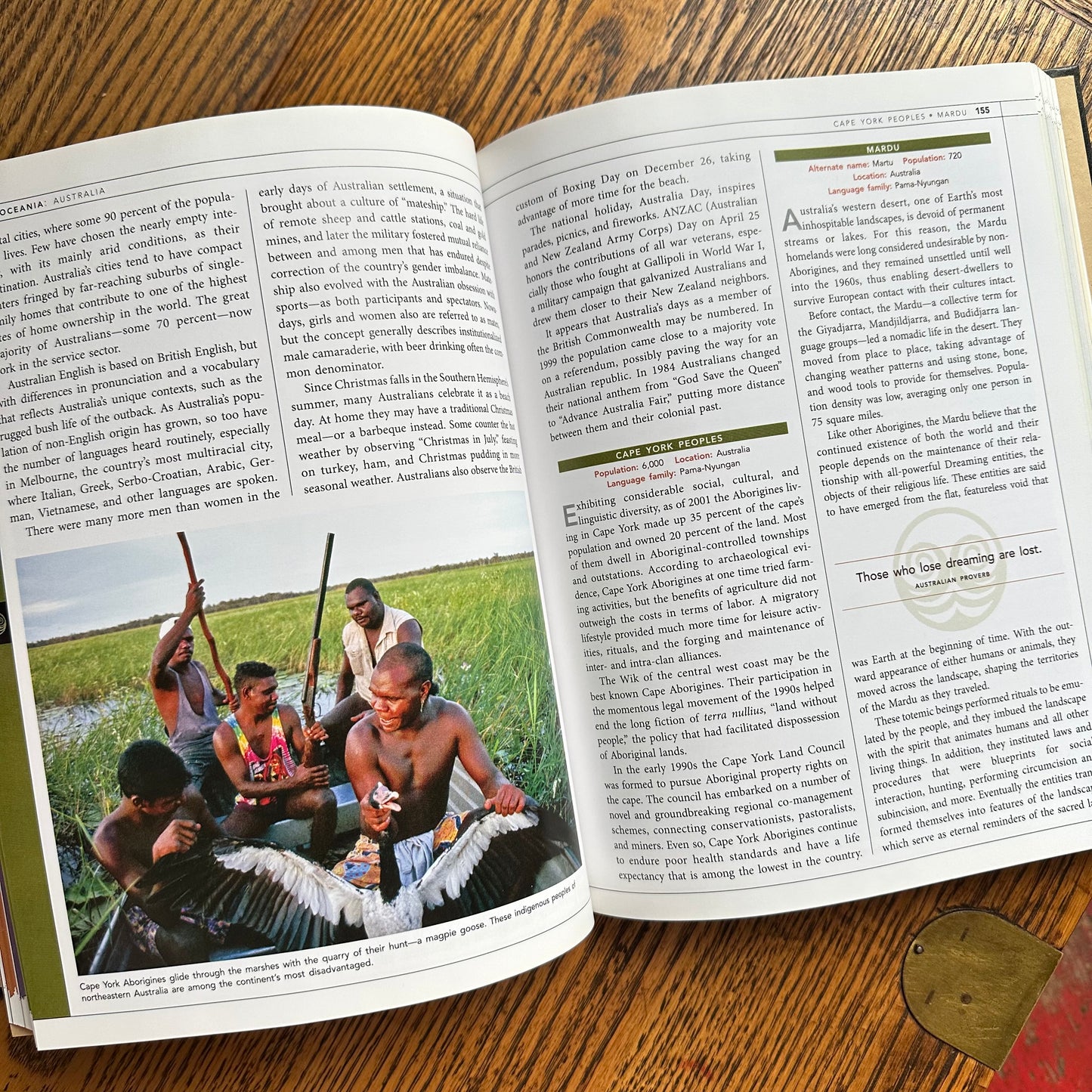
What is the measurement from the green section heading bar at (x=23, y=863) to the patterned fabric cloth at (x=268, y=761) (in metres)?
0.14

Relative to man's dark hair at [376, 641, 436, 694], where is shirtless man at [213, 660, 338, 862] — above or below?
below

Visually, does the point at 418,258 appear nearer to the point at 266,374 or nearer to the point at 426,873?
the point at 266,374

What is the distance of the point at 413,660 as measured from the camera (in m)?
0.54

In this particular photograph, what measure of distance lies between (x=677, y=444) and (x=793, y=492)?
3.3 inches

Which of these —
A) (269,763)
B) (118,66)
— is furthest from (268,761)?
(118,66)

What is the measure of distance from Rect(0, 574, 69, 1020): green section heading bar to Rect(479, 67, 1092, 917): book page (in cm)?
34

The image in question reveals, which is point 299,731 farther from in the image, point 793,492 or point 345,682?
point 793,492

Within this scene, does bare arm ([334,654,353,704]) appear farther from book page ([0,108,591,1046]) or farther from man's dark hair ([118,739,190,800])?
man's dark hair ([118,739,190,800])

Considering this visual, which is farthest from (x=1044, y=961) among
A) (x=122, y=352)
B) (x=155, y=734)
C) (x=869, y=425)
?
(x=122, y=352)

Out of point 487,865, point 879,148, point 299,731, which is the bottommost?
point 487,865

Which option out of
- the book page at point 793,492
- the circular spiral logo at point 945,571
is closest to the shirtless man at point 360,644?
the book page at point 793,492

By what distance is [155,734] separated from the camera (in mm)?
532

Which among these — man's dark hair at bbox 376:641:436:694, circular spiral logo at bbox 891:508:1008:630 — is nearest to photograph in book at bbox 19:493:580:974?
man's dark hair at bbox 376:641:436:694

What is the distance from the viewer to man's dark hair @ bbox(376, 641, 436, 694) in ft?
1.75
